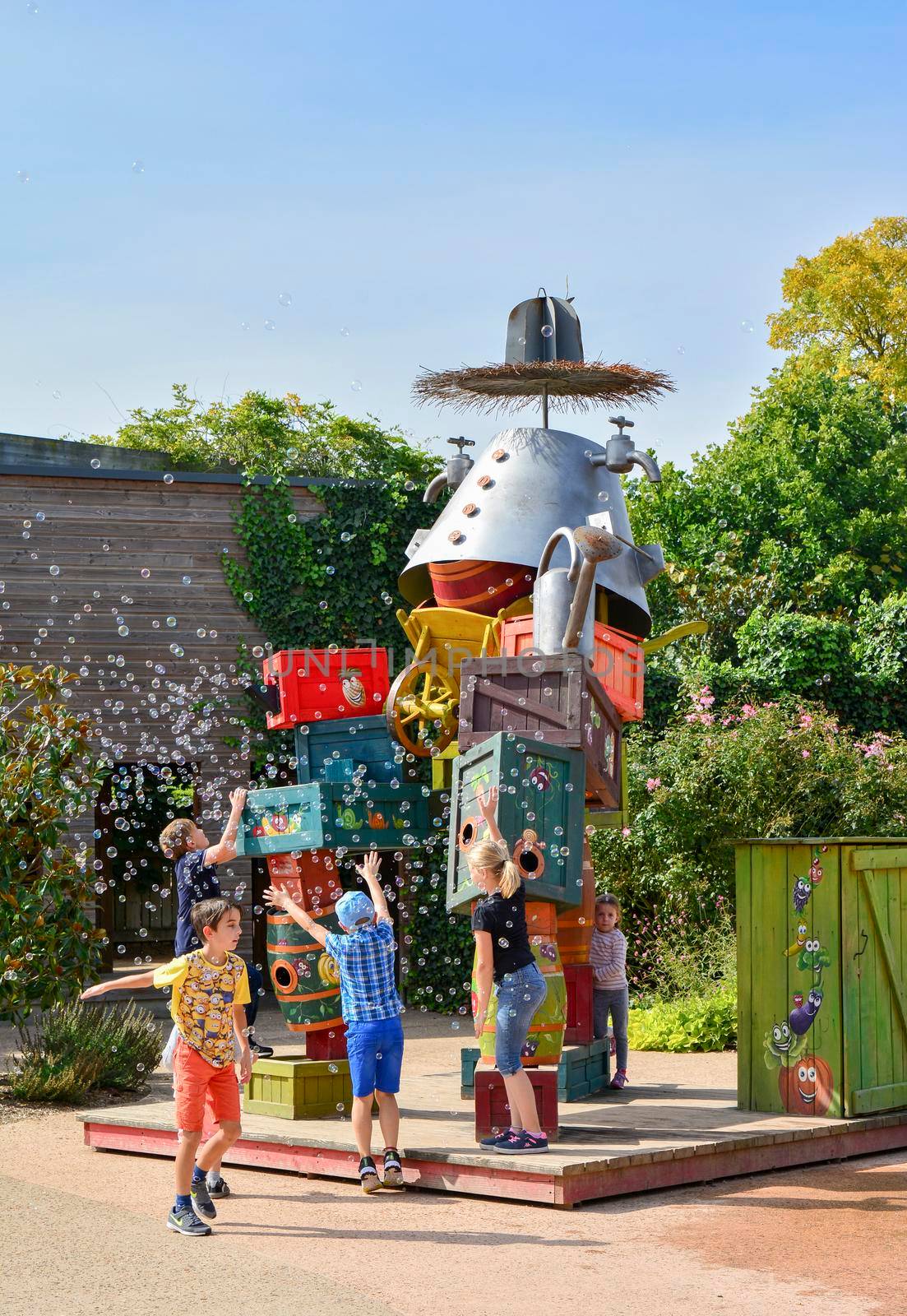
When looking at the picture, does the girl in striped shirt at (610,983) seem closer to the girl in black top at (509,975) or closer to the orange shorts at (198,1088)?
the girl in black top at (509,975)

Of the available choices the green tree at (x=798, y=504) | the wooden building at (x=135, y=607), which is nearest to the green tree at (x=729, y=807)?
the wooden building at (x=135, y=607)

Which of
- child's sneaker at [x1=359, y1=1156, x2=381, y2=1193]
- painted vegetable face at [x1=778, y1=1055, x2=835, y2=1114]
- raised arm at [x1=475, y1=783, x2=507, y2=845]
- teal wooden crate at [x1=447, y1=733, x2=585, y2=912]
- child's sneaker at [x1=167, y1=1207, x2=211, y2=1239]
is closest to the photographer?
child's sneaker at [x1=167, y1=1207, x2=211, y2=1239]

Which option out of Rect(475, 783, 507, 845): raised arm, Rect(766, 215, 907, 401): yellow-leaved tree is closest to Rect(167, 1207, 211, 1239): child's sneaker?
Rect(475, 783, 507, 845): raised arm

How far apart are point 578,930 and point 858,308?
19.6 metres

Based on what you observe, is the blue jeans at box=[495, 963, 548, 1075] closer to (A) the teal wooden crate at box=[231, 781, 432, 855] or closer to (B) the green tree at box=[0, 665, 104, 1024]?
(A) the teal wooden crate at box=[231, 781, 432, 855]

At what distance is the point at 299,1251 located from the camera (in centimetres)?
536

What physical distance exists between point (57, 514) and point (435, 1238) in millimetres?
9162

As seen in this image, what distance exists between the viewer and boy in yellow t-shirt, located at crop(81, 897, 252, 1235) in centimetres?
568

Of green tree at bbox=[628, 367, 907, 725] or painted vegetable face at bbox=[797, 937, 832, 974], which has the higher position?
green tree at bbox=[628, 367, 907, 725]

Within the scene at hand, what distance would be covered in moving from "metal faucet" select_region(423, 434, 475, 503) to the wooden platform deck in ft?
11.7

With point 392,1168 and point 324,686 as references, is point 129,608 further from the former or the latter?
point 392,1168

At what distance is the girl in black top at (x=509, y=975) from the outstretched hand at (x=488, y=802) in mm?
230

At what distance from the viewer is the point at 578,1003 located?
8.12 meters

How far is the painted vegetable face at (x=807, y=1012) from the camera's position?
23.9ft
